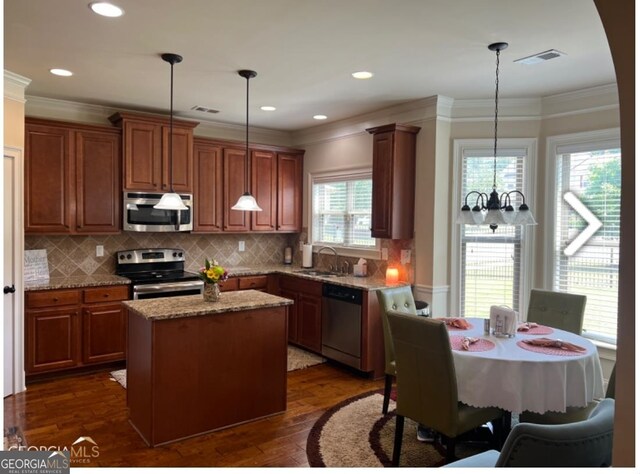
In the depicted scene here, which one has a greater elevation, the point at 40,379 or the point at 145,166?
the point at 145,166

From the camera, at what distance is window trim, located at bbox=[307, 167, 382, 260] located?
17.2 feet

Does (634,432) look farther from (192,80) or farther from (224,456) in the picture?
(192,80)

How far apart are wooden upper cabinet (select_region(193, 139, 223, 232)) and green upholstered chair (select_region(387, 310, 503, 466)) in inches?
131

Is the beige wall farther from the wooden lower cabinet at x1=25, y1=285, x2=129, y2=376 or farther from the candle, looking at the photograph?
the wooden lower cabinet at x1=25, y1=285, x2=129, y2=376

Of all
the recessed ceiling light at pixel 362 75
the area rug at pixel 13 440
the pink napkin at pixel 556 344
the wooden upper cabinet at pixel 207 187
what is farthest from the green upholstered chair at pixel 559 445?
the wooden upper cabinet at pixel 207 187

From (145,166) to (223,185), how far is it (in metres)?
0.99

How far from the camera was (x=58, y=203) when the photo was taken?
4.50 m

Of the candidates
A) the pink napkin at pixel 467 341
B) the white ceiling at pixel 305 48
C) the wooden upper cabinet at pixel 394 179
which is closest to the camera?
the white ceiling at pixel 305 48

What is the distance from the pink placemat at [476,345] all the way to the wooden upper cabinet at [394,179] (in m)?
1.83

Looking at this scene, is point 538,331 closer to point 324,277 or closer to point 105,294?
point 324,277

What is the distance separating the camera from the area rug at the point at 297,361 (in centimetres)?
448

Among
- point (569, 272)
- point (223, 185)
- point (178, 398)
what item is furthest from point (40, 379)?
point (569, 272)

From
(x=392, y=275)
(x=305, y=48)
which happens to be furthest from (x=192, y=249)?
(x=305, y=48)

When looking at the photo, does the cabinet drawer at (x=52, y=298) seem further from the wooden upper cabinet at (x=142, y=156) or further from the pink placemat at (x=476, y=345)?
the pink placemat at (x=476, y=345)
